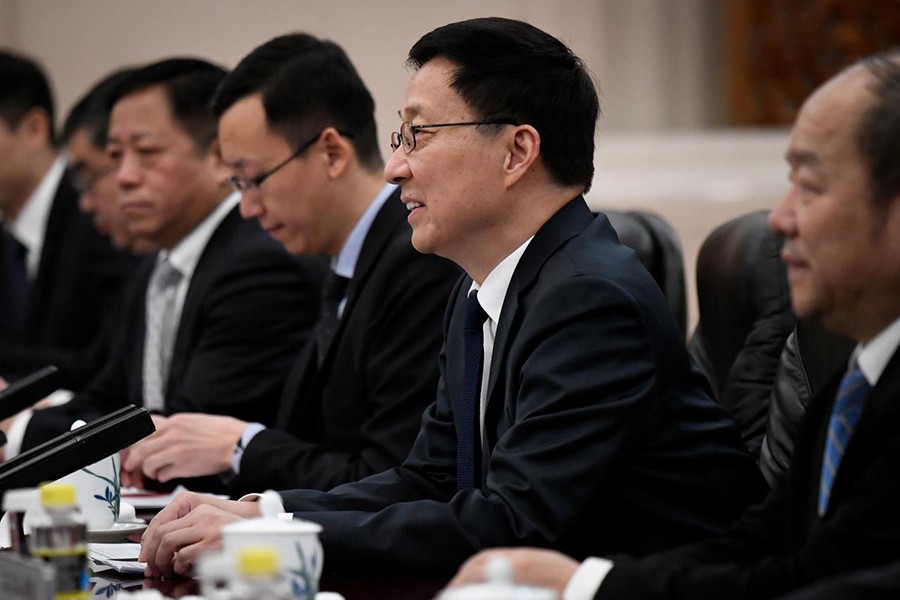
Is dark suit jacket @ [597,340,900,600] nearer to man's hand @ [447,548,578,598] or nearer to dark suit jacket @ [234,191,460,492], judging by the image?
man's hand @ [447,548,578,598]

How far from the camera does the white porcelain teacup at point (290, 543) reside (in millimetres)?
1529

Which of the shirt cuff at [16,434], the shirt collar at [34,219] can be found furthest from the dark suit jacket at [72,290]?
the shirt cuff at [16,434]

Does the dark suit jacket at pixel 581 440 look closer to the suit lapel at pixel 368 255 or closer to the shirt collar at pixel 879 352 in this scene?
the shirt collar at pixel 879 352

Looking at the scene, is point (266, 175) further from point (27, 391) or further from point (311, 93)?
point (27, 391)

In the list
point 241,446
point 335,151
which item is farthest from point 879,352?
point 335,151

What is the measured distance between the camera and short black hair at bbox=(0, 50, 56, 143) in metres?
5.75

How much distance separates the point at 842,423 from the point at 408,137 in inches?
34.1

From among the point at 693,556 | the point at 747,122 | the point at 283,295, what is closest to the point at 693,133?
the point at 747,122

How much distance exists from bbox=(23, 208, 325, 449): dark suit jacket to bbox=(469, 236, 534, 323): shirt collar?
3.92ft

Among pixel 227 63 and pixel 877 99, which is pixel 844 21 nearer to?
pixel 227 63

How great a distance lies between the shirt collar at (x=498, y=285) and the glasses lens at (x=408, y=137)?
227mm

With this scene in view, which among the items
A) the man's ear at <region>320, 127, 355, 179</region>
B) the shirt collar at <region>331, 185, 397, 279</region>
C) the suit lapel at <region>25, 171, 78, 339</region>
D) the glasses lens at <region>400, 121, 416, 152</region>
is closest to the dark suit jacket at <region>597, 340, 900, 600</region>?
the glasses lens at <region>400, 121, 416, 152</region>

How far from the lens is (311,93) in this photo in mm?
3061

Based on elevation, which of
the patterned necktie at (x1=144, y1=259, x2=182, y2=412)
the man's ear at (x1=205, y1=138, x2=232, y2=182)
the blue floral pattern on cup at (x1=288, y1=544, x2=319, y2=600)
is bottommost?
the patterned necktie at (x1=144, y1=259, x2=182, y2=412)
